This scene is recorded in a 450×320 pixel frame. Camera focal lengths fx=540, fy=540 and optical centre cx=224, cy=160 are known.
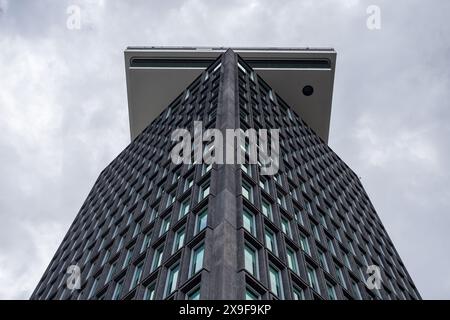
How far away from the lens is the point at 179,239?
29516 mm

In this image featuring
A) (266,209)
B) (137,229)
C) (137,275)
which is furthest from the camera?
(137,229)

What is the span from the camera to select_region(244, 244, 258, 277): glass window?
80.0ft

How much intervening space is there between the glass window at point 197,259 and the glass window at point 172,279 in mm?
1066

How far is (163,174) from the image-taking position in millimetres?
43219

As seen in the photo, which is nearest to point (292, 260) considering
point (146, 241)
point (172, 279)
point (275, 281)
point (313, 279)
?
point (313, 279)

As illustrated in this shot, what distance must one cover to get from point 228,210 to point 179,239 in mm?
4102

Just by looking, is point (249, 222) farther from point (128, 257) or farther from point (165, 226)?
point (128, 257)

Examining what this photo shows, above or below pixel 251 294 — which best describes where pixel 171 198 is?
above

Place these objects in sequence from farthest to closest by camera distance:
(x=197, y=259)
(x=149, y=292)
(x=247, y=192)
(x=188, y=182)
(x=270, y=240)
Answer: (x=188, y=182) → (x=247, y=192) → (x=270, y=240) → (x=149, y=292) → (x=197, y=259)

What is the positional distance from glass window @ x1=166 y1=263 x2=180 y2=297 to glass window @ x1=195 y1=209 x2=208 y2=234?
215 cm

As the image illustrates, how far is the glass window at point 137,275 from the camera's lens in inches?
1168

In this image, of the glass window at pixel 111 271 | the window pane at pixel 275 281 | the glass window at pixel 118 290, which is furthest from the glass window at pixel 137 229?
the window pane at pixel 275 281

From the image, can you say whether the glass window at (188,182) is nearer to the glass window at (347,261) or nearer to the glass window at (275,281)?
the glass window at (275,281)
